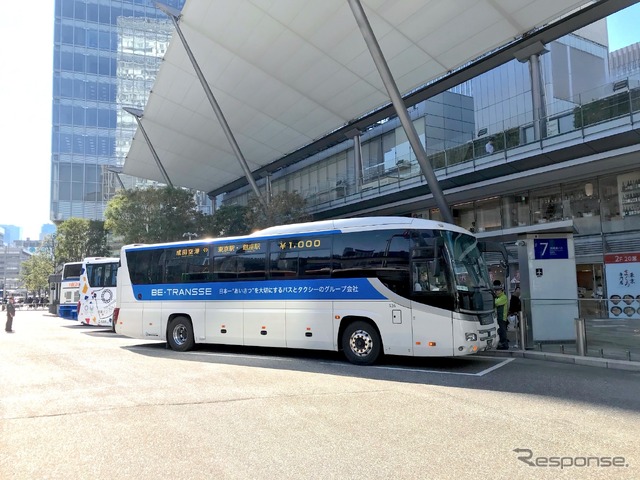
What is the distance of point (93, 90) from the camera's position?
66062mm

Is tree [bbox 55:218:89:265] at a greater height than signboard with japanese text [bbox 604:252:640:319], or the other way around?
tree [bbox 55:218:89:265]

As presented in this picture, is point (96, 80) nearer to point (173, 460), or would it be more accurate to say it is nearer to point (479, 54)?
point (479, 54)

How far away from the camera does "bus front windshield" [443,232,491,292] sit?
9.72 meters

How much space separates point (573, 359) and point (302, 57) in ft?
64.6

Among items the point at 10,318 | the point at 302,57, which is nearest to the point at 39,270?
the point at 10,318

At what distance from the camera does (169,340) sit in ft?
44.3

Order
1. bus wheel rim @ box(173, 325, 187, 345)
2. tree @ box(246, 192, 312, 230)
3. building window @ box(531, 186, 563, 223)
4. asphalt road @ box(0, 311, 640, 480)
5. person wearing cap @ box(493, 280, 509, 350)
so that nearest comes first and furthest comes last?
asphalt road @ box(0, 311, 640, 480)
person wearing cap @ box(493, 280, 509, 350)
bus wheel rim @ box(173, 325, 187, 345)
building window @ box(531, 186, 563, 223)
tree @ box(246, 192, 312, 230)

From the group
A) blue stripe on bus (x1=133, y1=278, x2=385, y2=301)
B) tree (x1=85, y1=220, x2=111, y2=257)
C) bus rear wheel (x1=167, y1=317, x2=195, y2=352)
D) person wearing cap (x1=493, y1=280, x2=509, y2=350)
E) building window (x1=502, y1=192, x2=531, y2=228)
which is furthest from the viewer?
tree (x1=85, y1=220, x2=111, y2=257)

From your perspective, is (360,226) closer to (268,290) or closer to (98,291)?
(268,290)

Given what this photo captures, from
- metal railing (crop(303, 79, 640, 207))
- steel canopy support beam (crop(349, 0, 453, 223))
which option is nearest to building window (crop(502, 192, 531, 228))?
metal railing (crop(303, 79, 640, 207))

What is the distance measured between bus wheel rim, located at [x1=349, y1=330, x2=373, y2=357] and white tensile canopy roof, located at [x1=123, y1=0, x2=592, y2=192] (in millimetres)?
15420

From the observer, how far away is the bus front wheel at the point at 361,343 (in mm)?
10195

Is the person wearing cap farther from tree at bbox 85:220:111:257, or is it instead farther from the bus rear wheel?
tree at bbox 85:220:111:257

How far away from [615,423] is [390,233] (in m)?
5.61
